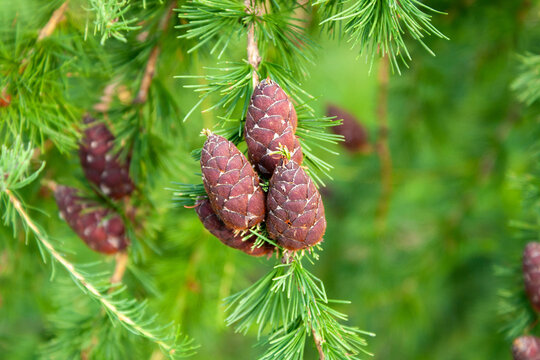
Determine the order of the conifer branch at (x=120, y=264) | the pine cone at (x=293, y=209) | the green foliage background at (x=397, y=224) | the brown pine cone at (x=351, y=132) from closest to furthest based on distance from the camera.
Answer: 1. the pine cone at (x=293, y=209)
2. the conifer branch at (x=120, y=264)
3. the green foliage background at (x=397, y=224)
4. the brown pine cone at (x=351, y=132)

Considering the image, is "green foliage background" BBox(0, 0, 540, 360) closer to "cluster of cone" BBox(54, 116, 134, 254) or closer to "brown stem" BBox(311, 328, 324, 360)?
"cluster of cone" BBox(54, 116, 134, 254)

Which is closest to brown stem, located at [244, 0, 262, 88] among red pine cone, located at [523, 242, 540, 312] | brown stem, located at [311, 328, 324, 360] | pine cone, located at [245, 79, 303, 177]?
pine cone, located at [245, 79, 303, 177]

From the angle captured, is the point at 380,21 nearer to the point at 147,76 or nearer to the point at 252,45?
the point at 252,45

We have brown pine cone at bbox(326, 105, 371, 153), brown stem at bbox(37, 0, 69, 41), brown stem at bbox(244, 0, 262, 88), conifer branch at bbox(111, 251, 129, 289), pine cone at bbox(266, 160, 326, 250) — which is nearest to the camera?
Answer: pine cone at bbox(266, 160, 326, 250)

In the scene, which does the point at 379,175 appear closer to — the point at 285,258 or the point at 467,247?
the point at 467,247

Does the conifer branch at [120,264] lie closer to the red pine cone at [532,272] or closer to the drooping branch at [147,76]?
→ the drooping branch at [147,76]

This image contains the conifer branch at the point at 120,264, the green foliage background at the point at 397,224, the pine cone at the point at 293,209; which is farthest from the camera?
the green foliage background at the point at 397,224

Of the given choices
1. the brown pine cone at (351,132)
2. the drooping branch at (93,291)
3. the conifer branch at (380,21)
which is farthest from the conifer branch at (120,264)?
the brown pine cone at (351,132)

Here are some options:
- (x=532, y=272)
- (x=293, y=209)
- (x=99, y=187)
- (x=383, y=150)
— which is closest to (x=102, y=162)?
(x=99, y=187)
